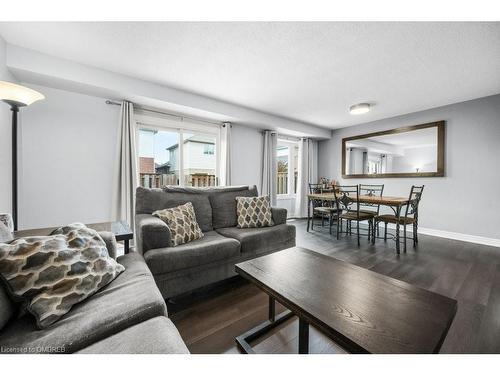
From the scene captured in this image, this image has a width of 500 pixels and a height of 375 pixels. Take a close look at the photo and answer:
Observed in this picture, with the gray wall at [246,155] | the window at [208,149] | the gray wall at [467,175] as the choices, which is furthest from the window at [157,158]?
the gray wall at [467,175]

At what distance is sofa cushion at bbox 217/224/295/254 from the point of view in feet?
6.66

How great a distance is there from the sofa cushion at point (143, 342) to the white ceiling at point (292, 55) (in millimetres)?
2130

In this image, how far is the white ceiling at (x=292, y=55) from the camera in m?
1.75

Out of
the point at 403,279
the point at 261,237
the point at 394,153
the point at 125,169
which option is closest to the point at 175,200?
the point at 261,237

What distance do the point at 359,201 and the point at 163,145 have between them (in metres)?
3.41

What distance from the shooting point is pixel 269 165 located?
4590 millimetres

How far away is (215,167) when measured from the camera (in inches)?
160

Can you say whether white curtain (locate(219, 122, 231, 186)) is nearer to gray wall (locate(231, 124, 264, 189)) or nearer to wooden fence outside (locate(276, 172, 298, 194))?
gray wall (locate(231, 124, 264, 189))

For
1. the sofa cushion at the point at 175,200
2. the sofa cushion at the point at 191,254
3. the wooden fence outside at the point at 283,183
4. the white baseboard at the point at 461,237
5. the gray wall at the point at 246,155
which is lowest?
the white baseboard at the point at 461,237

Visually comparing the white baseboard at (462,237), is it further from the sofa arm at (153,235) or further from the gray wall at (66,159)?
the gray wall at (66,159)

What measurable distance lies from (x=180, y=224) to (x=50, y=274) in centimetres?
104

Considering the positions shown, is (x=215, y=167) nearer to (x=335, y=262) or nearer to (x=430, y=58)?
(x=335, y=262)

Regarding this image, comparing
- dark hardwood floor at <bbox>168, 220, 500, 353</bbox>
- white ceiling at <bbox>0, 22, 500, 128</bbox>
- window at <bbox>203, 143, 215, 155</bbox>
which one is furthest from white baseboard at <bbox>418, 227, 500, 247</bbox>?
window at <bbox>203, 143, 215, 155</bbox>

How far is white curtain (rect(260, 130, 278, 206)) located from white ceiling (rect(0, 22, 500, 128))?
1.45 metres
